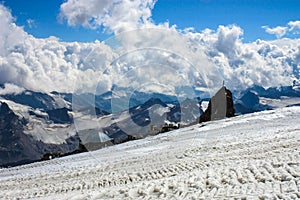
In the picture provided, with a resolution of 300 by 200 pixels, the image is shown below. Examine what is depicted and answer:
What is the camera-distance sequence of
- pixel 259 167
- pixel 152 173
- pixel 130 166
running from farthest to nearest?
pixel 130 166
pixel 152 173
pixel 259 167

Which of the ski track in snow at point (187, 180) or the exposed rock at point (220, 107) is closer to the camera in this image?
the ski track in snow at point (187, 180)

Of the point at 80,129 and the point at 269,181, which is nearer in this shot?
the point at 269,181

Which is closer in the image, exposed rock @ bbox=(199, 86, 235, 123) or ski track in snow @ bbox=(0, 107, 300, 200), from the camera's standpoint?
ski track in snow @ bbox=(0, 107, 300, 200)

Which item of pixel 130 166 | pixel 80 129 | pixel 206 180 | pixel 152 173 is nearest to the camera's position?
pixel 206 180

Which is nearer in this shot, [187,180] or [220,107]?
[187,180]

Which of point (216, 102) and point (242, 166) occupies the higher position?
point (216, 102)

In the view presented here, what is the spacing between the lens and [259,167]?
42.7ft

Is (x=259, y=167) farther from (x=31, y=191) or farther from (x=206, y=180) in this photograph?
(x=31, y=191)

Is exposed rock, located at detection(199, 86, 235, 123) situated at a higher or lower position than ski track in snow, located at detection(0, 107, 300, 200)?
higher

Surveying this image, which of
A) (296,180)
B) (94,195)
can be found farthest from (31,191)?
(296,180)

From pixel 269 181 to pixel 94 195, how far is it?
221 inches

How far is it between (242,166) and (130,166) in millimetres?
7022

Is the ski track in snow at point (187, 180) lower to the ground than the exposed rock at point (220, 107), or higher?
lower

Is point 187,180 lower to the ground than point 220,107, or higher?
lower
